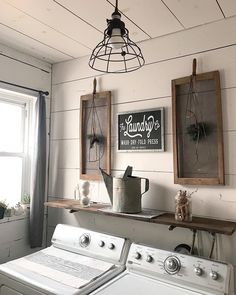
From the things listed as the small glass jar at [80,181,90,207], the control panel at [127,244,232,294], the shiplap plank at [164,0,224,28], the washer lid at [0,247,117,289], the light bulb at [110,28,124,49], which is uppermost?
the shiplap plank at [164,0,224,28]

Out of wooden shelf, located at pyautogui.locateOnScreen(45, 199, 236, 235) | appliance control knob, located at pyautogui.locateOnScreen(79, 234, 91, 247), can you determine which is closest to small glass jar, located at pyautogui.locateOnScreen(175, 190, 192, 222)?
wooden shelf, located at pyautogui.locateOnScreen(45, 199, 236, 235)

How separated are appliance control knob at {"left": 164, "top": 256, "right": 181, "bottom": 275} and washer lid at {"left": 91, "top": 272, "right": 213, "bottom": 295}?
0.07 metres

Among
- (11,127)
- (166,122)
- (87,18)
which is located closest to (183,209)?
(166,122)

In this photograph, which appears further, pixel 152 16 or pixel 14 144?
pixel 14 144

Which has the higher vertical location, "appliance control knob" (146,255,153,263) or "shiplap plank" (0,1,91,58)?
"shiplap plank" (0,1,91,58)

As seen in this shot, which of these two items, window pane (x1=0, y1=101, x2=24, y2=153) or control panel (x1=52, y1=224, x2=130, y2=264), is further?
window pane (x1=0, y1=101, x2=24, y2=153)

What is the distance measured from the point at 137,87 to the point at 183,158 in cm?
65

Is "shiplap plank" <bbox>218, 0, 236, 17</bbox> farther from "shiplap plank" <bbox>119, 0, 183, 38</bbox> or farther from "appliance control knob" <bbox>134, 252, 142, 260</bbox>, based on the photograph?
"appliance control knob" <bbox>134, 252, 142, 260</bbox>

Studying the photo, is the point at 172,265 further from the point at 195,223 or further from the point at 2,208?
the point at 2,208

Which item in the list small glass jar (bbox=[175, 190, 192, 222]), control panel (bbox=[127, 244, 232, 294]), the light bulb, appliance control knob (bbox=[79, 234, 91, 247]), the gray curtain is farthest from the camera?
the gray curtain

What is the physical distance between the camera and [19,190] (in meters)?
2.31

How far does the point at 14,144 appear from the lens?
2.29 m

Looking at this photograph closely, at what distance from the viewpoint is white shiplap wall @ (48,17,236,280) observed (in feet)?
5.31

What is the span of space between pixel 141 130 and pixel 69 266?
3.39 feet
